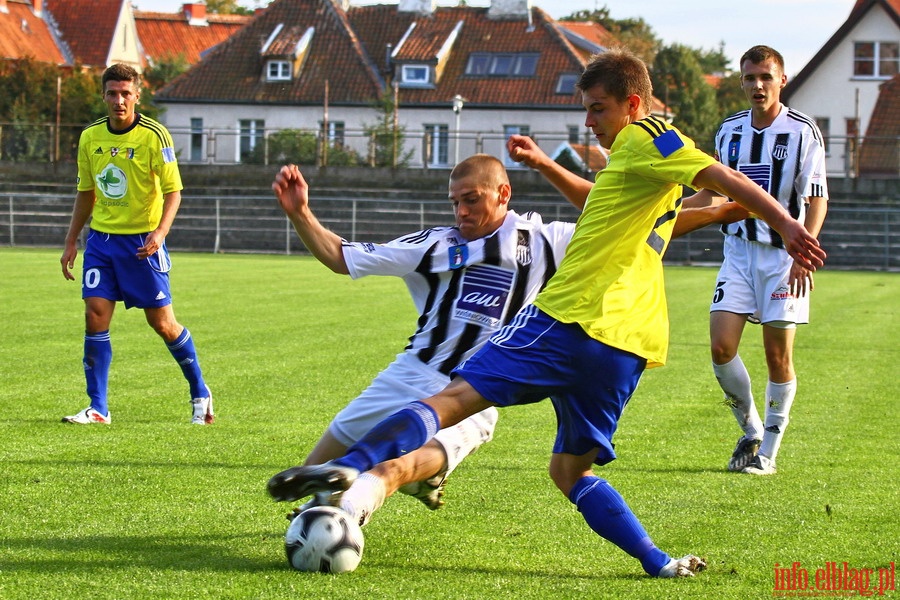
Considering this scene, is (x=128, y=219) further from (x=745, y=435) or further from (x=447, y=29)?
(x=447, y=29)

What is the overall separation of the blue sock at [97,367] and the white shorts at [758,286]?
145 inches

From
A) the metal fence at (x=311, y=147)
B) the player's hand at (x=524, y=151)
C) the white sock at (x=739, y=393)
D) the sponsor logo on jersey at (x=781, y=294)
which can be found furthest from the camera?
the metal fence at (x=311, y=147)

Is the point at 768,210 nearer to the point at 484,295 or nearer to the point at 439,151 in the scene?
the point at 484,295

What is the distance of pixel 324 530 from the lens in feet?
13.2

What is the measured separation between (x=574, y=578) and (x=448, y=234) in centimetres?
140

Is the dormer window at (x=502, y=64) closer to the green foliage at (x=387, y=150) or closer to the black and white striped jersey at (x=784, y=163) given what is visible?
the green foliage at (x=387, y=150)

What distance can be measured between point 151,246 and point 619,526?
4262mm

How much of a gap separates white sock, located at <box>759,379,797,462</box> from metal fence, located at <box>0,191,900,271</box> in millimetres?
26219

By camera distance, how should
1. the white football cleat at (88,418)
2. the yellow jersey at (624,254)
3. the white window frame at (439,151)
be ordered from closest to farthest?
the yellow jersey at (624,254) → the white football cleat at (88,418) → the white window frame at (439,151)

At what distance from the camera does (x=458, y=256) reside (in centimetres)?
467

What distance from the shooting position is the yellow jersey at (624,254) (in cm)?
396

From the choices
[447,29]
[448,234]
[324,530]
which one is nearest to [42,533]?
[324,530]

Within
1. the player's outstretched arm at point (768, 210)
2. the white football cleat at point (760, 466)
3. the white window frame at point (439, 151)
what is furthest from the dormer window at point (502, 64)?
the player's outstretched arm at point (768, 210)

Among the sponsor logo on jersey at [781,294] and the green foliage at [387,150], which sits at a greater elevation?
the green foliage at [387,150]
